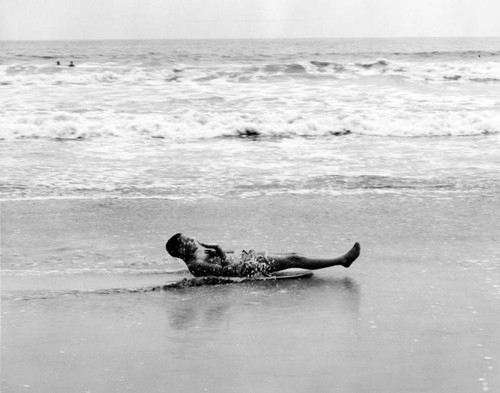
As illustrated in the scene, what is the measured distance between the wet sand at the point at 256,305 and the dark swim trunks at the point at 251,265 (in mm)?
172

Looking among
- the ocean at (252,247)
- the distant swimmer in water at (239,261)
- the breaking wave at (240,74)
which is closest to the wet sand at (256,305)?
the ocean at (252,247)

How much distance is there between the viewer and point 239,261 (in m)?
5.93

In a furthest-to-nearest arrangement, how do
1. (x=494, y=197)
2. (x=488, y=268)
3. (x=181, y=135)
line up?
(x=181, y=135), (x=494, y=197), (x=488, y=268)

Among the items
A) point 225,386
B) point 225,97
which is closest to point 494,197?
point 225,386

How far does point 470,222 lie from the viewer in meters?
7.71

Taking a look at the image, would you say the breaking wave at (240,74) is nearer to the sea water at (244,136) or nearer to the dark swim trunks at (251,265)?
the sea water at (244,136)

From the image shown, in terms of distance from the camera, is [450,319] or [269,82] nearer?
[450,319]

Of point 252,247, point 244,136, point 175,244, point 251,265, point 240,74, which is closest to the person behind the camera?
point 251,265

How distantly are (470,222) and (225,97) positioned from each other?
15.5 metres

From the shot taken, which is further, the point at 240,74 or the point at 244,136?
the point at 240,74

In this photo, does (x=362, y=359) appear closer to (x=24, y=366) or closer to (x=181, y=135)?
(x=24, y=366)

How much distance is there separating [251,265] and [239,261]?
10 cm

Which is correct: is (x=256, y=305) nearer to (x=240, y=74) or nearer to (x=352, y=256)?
(x=352, y=256)

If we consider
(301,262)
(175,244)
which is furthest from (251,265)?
(175,244)
